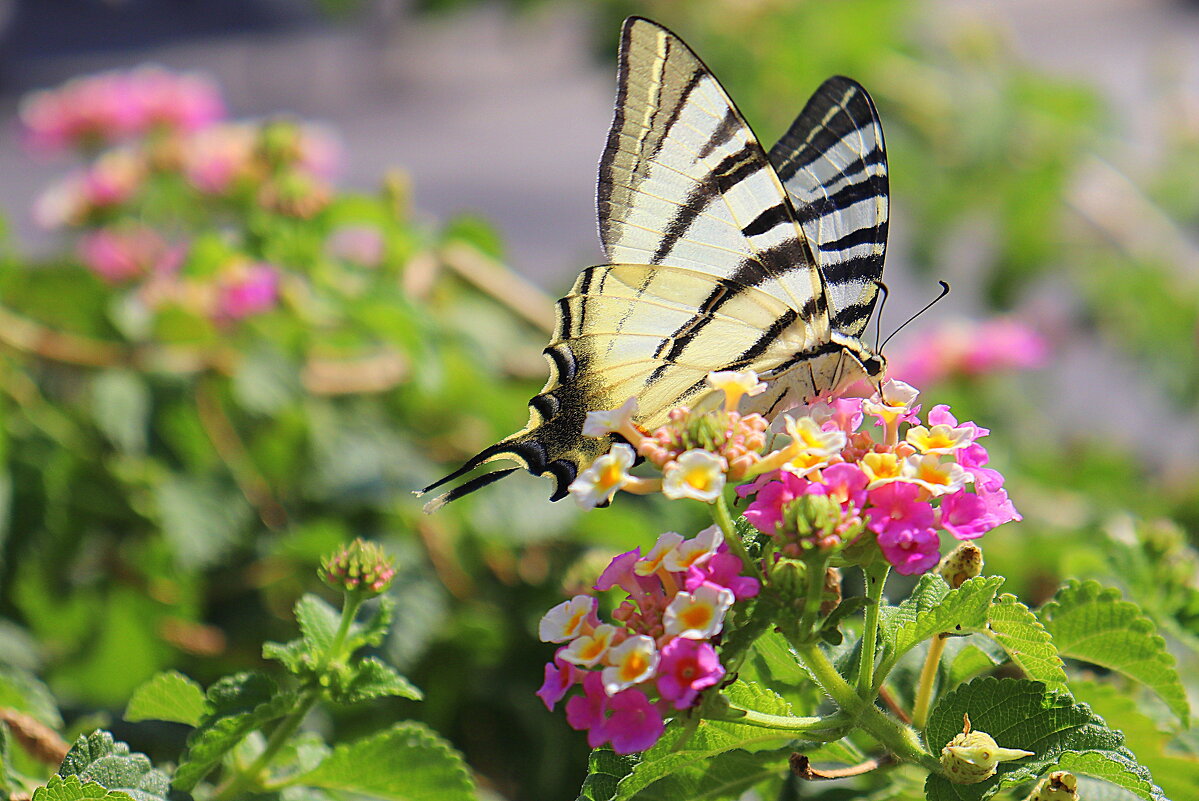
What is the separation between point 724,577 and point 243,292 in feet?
4.20

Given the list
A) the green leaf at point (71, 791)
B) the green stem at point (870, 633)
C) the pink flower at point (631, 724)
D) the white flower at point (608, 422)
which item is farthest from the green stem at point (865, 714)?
the green leaf at point (71, 791)

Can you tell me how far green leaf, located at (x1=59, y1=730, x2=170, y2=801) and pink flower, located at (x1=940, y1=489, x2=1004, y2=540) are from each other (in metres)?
0.60

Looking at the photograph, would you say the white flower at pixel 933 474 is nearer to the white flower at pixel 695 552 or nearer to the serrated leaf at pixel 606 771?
the white flower at pixel 695 552

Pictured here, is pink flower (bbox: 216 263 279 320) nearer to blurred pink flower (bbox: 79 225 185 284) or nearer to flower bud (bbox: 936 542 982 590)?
blurred pink flower (bbox: 79 225 185 284)

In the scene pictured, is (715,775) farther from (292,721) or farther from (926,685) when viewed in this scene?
(292,721)

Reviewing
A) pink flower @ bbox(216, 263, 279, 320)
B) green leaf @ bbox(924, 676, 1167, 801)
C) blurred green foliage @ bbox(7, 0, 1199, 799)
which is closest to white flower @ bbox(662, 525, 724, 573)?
green leaf @ bbox(924, 676, 1167, 801)

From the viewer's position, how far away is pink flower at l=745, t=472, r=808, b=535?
0.75m

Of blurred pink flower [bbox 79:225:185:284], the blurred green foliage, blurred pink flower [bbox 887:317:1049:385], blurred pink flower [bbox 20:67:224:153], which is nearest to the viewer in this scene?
the blurred green foliage

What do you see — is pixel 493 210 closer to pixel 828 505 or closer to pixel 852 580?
pixel 852 580

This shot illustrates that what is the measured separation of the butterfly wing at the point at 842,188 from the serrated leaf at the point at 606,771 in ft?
1.79

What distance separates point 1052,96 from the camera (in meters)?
2.91

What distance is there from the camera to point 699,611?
0.69m

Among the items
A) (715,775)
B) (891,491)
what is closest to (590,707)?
(715,775)

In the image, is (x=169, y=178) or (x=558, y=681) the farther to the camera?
(x=169, y=178)
